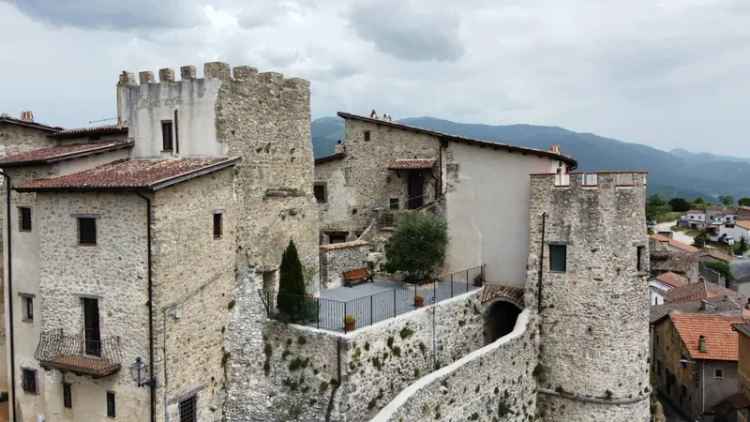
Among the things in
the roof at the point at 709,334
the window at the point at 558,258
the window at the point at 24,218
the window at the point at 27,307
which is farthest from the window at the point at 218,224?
the roof at the point at 709,334

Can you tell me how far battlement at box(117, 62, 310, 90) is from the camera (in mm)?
20234

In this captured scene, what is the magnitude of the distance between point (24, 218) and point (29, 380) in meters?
5.51

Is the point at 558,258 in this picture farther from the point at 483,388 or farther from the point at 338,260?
the point at 338,260

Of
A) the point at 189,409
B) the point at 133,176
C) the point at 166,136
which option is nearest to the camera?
the point at 133,176

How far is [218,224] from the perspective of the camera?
788 inches

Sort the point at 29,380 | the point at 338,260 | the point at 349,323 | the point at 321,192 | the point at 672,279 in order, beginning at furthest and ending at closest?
the point at 672,279
the point at 321,192
the point at 338,260
the point at 29,380
the point at 349,323

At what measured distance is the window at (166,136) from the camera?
2117 centimetres

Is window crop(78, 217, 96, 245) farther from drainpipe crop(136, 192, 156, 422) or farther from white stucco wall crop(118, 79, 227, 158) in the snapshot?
white stucco wall crop(118, 79, 227, 158)

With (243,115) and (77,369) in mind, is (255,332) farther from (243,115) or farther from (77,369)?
(243,115)

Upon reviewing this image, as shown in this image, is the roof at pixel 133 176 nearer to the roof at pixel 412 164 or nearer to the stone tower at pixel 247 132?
the stone tower at pixel 247 132

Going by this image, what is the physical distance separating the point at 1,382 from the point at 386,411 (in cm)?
1564

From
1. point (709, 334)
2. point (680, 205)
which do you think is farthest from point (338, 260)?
point (680, 205)

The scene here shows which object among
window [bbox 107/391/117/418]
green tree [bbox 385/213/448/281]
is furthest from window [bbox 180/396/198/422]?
green tree [bbox 385/213/448/281]

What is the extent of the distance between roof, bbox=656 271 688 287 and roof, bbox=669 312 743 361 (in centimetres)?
1511
